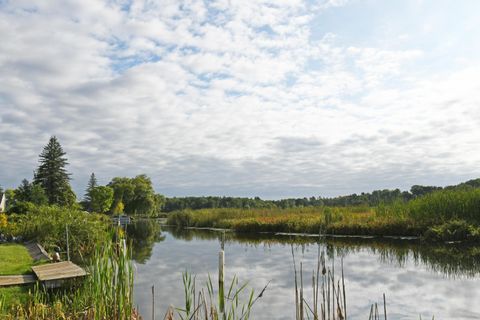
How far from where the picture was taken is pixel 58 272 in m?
8.40

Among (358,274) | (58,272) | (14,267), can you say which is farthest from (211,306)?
(358,274)

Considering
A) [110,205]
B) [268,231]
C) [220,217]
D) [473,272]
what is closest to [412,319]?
[473,272]

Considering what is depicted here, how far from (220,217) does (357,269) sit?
839 inches

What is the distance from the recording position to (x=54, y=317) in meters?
5.88

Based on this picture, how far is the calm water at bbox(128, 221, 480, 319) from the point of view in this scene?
8039 millimetres

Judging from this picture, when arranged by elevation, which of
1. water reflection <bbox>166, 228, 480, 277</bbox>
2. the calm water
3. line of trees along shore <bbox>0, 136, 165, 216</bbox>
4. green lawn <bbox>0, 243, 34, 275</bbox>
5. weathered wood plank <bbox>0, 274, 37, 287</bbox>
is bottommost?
the calm water

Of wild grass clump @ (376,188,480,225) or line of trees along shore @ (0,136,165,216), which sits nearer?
wild grass clump @ (376,188,480,225)

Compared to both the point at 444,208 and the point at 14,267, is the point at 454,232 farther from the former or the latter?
the point at 14,267

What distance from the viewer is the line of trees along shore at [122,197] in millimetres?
30672

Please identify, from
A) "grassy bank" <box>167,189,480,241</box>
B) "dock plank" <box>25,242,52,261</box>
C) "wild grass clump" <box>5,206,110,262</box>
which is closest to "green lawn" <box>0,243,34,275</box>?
"dock plank" <box>25,242,52,261</box>

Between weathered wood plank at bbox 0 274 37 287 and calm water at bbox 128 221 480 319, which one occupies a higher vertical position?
weathered wood plank at bbox 0 274 37 287

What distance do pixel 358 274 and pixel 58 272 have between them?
746cm

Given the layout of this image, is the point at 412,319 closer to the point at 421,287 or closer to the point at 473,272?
the point at 421,287

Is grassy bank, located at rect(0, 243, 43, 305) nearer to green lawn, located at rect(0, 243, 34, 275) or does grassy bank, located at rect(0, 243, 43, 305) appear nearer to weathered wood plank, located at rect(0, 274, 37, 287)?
green lawn, located at rect(0, 243, 34, 275)
